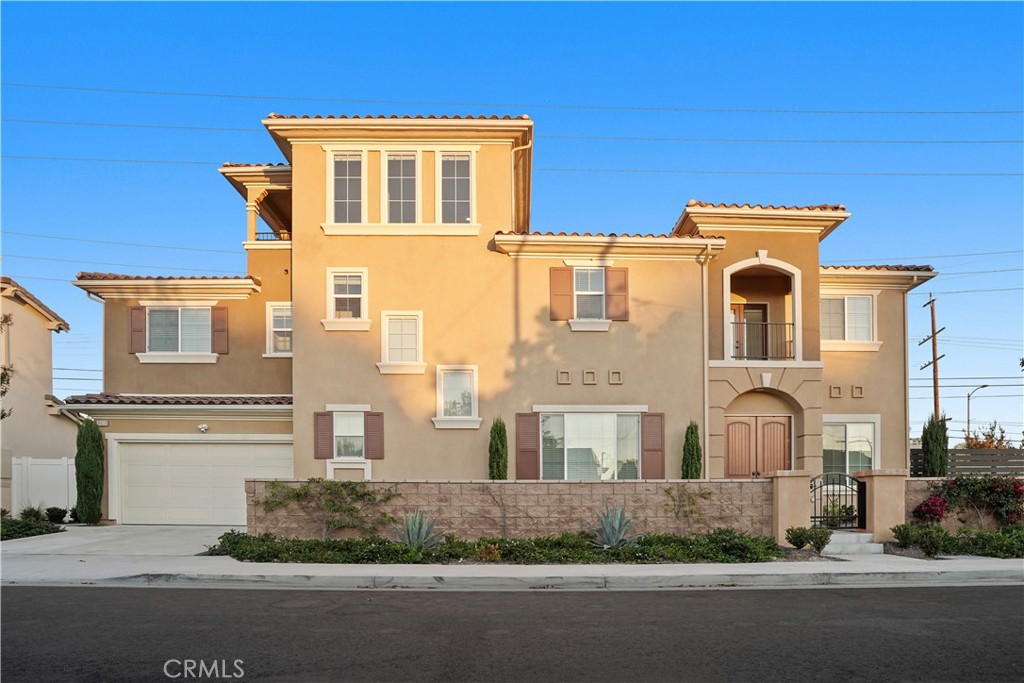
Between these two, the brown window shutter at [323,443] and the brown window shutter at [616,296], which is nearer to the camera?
the brown window shutter at [323,443]

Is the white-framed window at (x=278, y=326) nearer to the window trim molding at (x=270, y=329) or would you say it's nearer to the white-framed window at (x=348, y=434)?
the window trim molding at (x=270, y=329)

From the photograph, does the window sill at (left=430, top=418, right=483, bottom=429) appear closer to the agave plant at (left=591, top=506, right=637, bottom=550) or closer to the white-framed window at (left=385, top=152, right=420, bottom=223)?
the white-framed window at (left=385, top=152, right=420, bottom=223)

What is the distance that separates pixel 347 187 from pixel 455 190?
2727 millimetres

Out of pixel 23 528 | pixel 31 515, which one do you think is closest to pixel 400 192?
pixel 23 528

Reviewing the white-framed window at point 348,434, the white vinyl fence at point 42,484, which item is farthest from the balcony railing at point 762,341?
the white vinyl fence at point 42,484

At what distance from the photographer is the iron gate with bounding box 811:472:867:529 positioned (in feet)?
58.3

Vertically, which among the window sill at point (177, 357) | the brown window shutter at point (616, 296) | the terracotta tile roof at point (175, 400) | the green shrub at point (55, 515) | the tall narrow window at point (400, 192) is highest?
the tall narrow window at point (400, 192)

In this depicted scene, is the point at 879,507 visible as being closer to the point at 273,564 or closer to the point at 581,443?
the point at 581,443

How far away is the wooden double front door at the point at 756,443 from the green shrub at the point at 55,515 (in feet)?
58.2

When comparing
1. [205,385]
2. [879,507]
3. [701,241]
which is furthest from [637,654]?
[205,385]

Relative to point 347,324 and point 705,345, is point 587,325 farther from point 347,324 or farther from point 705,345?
point 347,324

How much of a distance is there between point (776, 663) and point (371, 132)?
679 inches

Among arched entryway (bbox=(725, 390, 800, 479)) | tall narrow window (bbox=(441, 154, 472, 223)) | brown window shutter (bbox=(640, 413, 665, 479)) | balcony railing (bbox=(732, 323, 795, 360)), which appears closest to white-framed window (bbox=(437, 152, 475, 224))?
tall narrow window (bbox=(441, 154, 472, 223))

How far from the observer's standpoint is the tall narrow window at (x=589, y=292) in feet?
74.1
